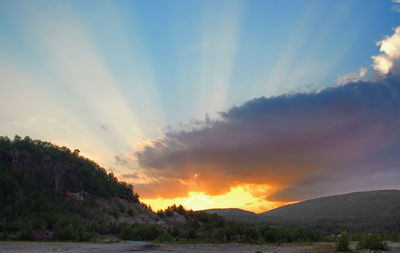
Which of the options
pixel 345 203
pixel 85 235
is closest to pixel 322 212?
pixel 345 203

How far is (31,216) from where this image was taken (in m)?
68.8

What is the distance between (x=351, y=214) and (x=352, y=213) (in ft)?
7.93

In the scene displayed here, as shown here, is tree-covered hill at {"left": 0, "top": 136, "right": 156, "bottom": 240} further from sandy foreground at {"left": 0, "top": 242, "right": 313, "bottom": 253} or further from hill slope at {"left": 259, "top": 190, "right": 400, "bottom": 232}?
hill slope at {"left": 259, "top": 190, "right": 400, "bottom": 232}

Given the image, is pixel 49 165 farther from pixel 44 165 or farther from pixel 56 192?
pixel 56 192

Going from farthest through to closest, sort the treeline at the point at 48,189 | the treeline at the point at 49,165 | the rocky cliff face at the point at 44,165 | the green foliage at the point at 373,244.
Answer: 1. the rocky cliff face at the point at 44,165
2. the treeline at the point at 49,165
3. the treeline at the point at 48,189
4. the green foliage at the point at 373,244

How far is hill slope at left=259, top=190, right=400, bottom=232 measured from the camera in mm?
102131

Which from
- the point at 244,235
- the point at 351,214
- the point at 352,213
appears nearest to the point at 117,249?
the point at 244,235

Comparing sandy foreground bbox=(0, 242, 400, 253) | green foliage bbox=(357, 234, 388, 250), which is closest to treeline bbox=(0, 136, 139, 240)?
sandy foreground bbox=(0, 242, 400, 253)

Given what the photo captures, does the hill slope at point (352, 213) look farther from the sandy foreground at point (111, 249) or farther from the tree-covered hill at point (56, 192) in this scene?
the sandy foreground at point (111, 249)

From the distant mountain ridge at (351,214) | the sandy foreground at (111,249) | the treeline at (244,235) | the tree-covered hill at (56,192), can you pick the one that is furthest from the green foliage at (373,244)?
the distant mountain ridge at (351,214)

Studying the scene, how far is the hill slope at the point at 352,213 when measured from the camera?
102131 millimetres

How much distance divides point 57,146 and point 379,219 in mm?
89446

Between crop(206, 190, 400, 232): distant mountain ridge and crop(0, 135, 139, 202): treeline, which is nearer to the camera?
crop(0, 135, 139, 202): treeline

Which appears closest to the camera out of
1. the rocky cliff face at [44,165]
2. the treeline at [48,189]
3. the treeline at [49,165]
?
the treeline at [48,189]
